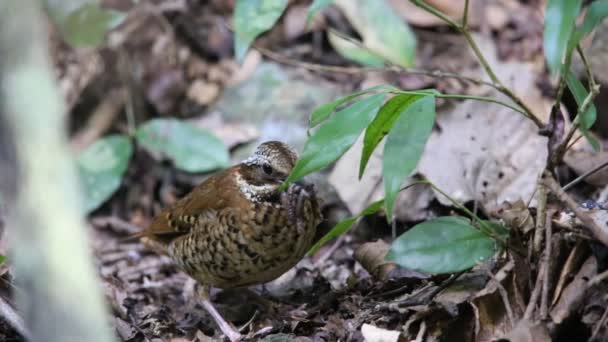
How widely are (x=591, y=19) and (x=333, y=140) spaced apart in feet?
3.02

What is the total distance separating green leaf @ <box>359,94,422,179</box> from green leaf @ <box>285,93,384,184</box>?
0.10 meters

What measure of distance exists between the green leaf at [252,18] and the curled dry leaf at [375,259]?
1127mm

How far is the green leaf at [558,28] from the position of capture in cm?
245

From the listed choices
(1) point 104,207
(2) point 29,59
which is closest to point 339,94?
(1) point 104,207

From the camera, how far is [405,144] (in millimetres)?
2834

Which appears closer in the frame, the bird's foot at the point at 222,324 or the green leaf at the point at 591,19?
the green leaf at the point at 591,19

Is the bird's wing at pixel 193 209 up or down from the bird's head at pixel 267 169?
down

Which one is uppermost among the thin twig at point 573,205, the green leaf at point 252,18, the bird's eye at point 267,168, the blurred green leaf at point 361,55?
the green leaf at point 252,18

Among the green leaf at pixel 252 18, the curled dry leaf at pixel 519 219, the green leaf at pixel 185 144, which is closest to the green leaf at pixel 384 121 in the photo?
the curled dry leaf at pixel 519 219

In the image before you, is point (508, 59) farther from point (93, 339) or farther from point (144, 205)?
point (93, 339)

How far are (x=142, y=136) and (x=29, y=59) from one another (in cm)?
425

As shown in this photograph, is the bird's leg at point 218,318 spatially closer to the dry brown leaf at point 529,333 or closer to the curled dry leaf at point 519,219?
the curled dry leaf at point 519,219

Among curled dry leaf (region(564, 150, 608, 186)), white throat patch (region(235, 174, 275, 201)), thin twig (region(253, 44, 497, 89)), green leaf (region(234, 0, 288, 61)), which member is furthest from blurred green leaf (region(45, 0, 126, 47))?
curled dry leaf (region(564, 150, 608, 186))

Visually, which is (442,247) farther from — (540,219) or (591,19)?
(591,19)
